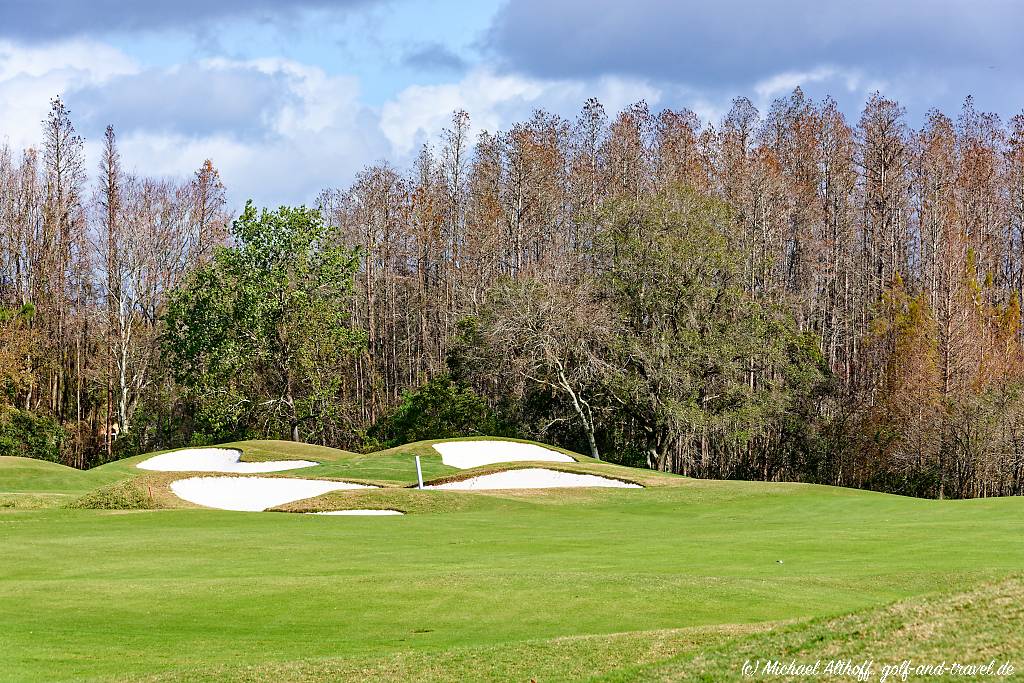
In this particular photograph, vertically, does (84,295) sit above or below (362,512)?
above

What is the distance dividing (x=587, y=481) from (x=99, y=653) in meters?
A: 21.0

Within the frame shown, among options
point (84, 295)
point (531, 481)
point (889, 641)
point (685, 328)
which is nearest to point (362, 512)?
point (531, 481)

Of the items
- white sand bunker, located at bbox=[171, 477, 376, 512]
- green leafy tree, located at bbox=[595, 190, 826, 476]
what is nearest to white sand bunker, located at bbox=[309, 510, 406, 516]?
white sand bunker, located at bbox=[171, 477, 376, 512]

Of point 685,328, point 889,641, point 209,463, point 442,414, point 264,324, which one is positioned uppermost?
point 264,324

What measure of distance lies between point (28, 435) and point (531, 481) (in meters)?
26.2

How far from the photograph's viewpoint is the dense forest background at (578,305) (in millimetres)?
42062

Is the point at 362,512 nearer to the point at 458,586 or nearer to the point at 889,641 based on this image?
the point at 458,586

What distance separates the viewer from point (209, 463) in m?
35.1

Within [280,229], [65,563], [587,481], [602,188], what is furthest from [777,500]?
[602,188]

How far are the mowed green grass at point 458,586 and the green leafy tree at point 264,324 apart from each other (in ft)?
67.4

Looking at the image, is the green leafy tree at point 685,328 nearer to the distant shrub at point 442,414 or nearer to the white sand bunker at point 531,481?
the distant shrub at point 442,414

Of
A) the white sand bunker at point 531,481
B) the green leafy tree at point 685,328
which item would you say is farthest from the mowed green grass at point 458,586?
the green leafy tree at point 685,328

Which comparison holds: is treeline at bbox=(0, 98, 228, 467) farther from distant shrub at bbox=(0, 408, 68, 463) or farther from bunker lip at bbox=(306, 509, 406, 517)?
bunker lip at bbox=(306, 509, 406, 517)

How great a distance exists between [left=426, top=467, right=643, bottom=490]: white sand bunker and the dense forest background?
10926mm
